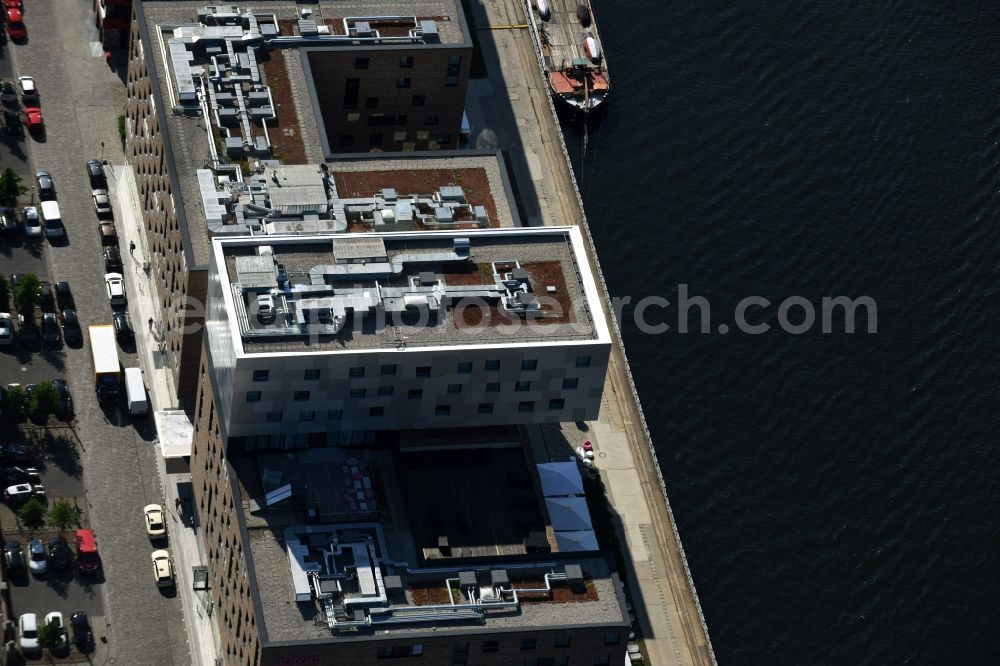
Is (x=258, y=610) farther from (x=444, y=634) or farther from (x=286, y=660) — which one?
(x=444, y=634)

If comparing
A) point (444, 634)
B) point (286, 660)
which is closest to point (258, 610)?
point (286, 660)
